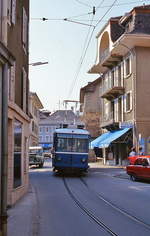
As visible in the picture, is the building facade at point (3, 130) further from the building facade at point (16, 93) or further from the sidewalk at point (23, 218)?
the building facade at point (16, 93)

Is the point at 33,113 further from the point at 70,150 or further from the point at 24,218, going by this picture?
the point at 24,218

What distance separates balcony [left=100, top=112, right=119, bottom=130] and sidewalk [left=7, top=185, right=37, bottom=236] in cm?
2519

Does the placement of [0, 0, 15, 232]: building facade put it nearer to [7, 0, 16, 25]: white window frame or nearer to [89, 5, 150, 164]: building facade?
[7, 0, 16, 25]: white window frame

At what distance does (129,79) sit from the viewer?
37438 mm

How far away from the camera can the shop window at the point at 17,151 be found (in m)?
15.1

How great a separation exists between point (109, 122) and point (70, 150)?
52.8 feet

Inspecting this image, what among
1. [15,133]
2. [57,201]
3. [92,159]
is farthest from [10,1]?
[92,159]

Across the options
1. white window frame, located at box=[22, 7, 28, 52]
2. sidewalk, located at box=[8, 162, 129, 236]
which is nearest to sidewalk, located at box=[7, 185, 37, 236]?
sidewalk, located at box=[8, 162, 129, 236]

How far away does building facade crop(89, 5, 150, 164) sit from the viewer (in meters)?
35.8

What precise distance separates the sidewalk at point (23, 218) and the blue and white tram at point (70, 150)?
11419mm

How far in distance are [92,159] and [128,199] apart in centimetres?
4100

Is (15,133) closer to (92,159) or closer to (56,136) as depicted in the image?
(56,136)

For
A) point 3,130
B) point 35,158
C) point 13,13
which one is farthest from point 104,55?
point 3,130

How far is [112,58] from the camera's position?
4103 centimetres
